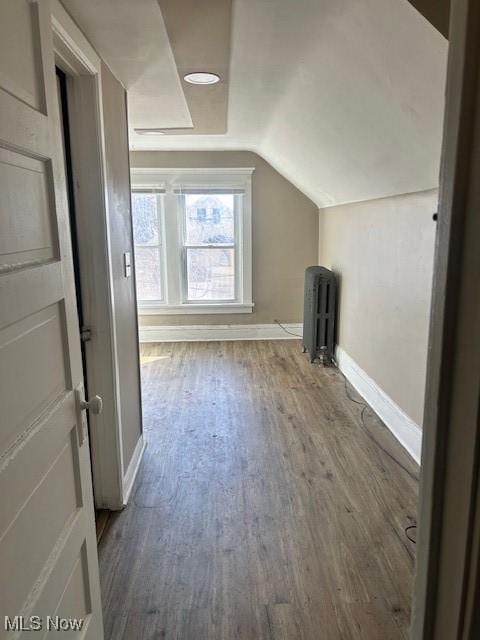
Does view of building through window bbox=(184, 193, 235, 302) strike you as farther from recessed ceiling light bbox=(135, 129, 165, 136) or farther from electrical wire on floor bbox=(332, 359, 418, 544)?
electrical wire on floor bbox=(332, 359, 418, 544)

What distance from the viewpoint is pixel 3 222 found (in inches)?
32.6

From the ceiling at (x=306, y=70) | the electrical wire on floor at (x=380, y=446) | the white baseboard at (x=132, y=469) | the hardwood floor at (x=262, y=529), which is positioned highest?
the ceiling at (x=306, y=70)

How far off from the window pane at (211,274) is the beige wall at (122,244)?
2752mm

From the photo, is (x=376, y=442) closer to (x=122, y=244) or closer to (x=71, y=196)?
(x=122, y=244)

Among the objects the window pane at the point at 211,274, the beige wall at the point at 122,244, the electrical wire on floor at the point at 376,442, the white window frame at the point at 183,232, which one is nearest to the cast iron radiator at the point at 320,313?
the electrical wire on floor at the point at 376,442

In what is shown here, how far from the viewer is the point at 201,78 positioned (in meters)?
2.39

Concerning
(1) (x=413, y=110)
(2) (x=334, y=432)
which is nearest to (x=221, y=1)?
(1) (x=413, y=110)

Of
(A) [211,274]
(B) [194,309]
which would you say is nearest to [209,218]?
(A) [211,274]

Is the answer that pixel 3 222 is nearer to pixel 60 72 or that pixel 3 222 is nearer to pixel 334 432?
pixel 60 72

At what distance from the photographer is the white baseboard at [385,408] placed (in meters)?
2.78

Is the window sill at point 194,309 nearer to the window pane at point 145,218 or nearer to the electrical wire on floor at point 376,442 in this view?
the window pane at point 145,218

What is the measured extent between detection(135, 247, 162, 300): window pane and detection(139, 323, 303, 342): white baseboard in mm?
480

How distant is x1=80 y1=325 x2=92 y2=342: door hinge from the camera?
82.9 inches

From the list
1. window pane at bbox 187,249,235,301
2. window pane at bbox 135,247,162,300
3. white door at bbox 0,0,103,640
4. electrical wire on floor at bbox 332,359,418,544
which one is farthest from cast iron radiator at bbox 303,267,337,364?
white door at bbox 0,0,103,640
